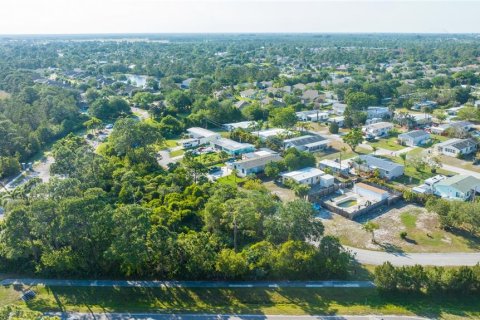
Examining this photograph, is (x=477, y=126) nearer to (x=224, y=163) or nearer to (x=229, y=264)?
(x=224, y=163)

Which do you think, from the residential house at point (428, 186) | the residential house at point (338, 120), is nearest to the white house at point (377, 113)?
the residential house at point (338, 120)

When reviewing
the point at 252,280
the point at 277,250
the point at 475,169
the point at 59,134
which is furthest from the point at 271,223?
the point at 59,134

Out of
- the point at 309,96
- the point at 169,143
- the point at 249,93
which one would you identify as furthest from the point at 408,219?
the point at 249,93

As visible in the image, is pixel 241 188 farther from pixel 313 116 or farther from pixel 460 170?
pixel 313 116

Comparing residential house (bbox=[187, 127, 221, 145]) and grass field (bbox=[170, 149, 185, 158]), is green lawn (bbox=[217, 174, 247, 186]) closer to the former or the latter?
grass field (bbox=[170, 149, 185, 158])

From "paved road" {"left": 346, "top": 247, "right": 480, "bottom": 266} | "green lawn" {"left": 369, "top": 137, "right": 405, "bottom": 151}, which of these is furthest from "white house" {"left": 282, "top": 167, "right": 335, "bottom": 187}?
"green lawn" {"left": 369, "top": 137, "right": 405, "bottom": 151}

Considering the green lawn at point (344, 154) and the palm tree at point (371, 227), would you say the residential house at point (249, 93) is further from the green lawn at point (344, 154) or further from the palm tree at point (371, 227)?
the palm tree at point (371, 227)
